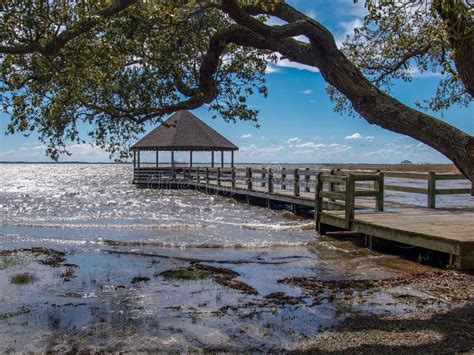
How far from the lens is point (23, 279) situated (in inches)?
344

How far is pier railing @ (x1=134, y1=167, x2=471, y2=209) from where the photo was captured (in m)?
13.4

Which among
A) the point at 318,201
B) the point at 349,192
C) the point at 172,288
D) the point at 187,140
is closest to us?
the point at 172,288

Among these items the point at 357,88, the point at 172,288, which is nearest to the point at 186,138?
the point at 172,288

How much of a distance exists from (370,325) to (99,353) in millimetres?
3003

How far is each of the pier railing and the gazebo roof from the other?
1.91 meters

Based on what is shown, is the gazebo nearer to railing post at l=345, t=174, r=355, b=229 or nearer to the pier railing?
the pier railing

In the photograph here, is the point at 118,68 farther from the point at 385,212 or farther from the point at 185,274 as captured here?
the point at 385,212

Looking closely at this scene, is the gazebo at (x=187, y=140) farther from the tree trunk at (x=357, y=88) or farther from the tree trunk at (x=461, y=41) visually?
the tree trunk at (x=461, y=41)

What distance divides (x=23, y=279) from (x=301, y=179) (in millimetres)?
12898

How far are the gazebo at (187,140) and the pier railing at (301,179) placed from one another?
5.85ft

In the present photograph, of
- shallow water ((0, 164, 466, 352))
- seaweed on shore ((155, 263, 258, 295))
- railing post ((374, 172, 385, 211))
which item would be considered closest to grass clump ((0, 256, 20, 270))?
shallow water ((0, 164, 466, 352))

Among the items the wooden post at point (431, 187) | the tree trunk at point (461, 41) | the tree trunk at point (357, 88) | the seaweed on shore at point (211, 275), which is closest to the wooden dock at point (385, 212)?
the wooden post at point (431, 187)

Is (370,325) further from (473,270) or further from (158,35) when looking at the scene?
(158,35)

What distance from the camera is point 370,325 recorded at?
5.84 m
